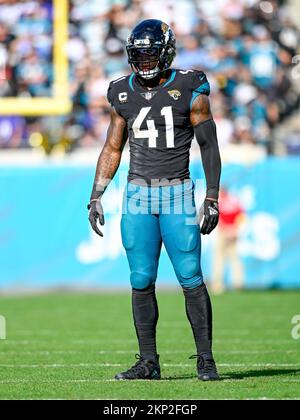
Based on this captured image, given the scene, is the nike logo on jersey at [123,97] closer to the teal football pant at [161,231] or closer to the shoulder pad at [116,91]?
the shoulder pad at [116,91]

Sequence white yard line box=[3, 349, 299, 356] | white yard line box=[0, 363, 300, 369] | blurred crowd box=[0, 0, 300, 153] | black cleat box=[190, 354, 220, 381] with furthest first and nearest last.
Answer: blurred crowd box=[0, 0, 300, 153] < white yard line box=[3, 349, 299, 356] < white yard line box=[0, 363, 300, 369] < black cleat box=[190, 354, 220, 381]

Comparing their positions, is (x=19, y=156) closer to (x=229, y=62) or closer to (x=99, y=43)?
(x=99, y=43)

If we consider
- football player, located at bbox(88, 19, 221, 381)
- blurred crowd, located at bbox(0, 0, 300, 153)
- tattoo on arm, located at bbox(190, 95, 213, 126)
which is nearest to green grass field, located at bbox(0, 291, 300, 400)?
football player, located at bbox(88, 19, 221, 381)

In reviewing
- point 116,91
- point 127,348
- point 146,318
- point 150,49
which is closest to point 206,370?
point 146,318

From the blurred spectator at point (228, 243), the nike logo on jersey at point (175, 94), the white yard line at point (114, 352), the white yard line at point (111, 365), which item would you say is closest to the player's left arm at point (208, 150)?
the nike logo on jersey at point (175, 94)

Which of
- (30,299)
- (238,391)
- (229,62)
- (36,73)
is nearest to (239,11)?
(229,62)

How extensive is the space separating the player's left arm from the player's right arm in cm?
48

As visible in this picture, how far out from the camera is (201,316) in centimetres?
588

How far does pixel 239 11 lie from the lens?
51.2ft

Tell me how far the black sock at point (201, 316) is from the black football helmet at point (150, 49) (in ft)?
4.17

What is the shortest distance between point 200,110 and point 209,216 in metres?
0.61

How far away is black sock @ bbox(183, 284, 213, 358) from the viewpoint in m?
5.87

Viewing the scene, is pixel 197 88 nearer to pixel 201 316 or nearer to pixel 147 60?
pixel 147 60

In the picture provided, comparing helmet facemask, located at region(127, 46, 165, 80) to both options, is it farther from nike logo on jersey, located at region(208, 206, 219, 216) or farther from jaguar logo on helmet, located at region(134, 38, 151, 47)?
nike logo on jersey, located at region(208, 206, 219, 216)
